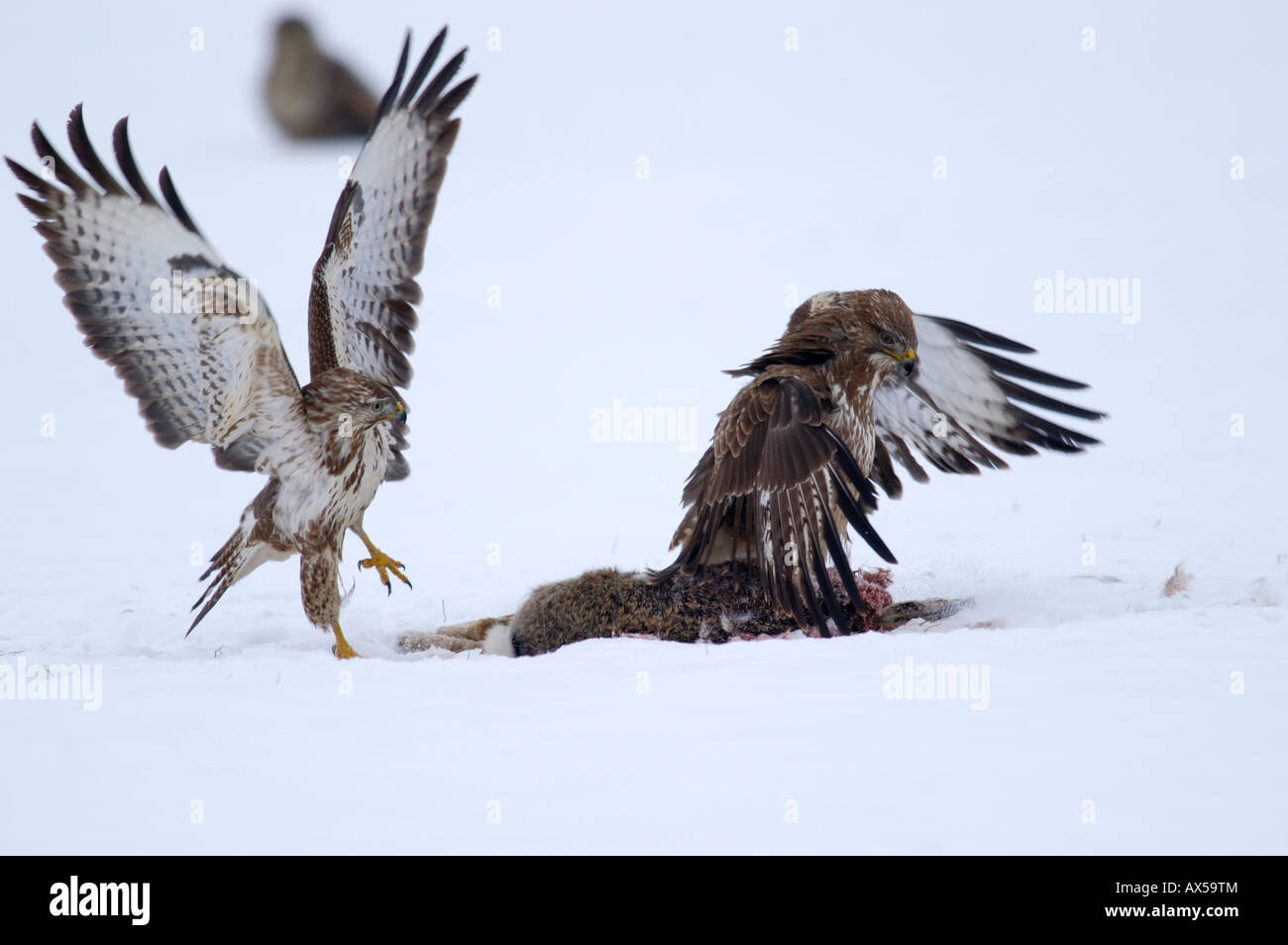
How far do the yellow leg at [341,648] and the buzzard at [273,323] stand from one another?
1cm

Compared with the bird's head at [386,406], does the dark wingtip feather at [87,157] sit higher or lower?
higher

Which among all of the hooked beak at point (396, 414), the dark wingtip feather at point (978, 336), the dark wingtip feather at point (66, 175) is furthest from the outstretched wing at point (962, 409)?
the dark wingtip feather at point (66, 175)

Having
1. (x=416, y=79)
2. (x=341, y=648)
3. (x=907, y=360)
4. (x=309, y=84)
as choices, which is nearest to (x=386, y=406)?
(x=341, y=648)

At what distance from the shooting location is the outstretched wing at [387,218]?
5.98 meters

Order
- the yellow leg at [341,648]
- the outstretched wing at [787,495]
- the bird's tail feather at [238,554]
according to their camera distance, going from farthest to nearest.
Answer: the bird's tail feather at [238,554] < the yellow leg at [341,648] < the outstretched wing at [787,495]

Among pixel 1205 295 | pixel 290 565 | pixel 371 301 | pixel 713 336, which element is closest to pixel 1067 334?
pixel 1205 295

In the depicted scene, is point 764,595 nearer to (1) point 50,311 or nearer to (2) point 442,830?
(2) point 442,830

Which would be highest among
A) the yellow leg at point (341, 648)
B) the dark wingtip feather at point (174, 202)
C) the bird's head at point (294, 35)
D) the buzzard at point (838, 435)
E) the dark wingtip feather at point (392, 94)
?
the bird's head at point (294, 35)

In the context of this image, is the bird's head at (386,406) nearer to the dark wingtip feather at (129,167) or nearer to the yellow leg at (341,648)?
the yellow leg at (341,648)

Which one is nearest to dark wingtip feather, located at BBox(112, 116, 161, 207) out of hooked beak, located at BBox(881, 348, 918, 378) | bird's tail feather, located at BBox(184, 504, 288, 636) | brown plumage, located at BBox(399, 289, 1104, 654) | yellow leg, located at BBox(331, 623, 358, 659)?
bird's tail feather, located at BBox(184, 504, 288, 636)

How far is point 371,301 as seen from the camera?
20.6 ft

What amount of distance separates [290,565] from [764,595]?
4672mm

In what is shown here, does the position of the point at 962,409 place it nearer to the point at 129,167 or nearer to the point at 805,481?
the point at 805,481

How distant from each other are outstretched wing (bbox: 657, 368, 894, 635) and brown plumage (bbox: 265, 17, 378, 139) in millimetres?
15426
